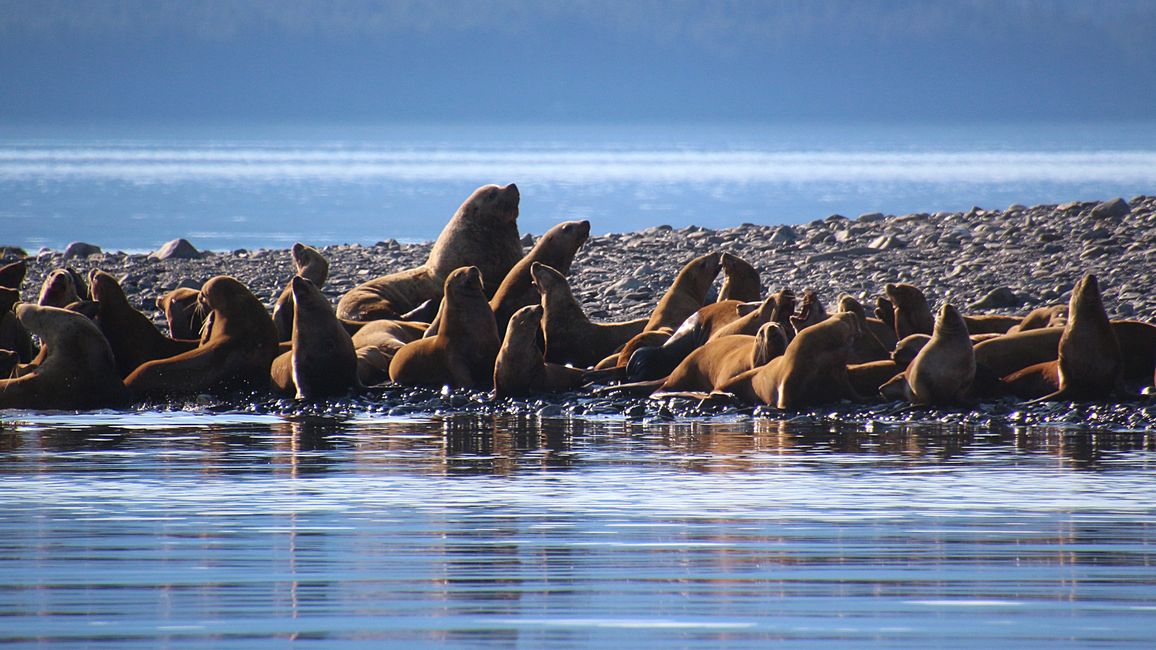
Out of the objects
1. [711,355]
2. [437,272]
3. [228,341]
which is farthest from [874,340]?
[437,272]

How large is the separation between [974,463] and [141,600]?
15.3 feet

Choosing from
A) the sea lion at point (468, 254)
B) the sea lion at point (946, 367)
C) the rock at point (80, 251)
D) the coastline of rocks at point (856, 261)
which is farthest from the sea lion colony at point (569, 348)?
the rock at point (80, 251)

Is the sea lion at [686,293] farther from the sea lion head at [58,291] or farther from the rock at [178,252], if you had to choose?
the rock at [178,252]

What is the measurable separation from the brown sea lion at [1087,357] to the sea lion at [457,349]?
3.86 meters

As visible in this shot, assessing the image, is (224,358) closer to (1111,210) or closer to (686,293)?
(686,293)

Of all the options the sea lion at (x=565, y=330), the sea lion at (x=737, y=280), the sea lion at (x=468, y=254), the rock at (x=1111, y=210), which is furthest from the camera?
the rock at (x=1111, y=210)

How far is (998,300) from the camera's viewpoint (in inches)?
679

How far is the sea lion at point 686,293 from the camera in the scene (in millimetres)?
15078

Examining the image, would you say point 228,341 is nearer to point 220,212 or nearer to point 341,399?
point 341,399

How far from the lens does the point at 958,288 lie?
18.1 m

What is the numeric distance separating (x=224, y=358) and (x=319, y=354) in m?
0.77

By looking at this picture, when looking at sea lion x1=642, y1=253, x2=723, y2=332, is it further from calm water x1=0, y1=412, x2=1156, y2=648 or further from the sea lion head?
the sea lion head

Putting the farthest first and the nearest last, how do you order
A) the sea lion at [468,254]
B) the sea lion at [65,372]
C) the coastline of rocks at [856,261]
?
the coastline of rocks at [856,261]
the sea lion at [468,254]
the sea lion at [65,372]

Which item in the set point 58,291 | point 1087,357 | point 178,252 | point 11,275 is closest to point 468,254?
point 58,291
